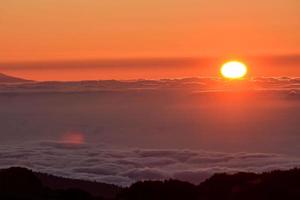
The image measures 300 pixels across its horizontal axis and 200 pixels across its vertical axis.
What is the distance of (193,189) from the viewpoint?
80.2 feet

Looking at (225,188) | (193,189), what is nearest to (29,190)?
(193,189)

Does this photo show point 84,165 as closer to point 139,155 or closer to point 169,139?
point 139,155

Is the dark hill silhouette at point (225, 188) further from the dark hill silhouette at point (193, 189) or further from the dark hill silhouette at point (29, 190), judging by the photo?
the dark hill silhouette at point (29, 190)

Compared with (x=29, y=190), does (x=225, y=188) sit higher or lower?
higher

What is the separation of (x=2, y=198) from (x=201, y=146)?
88949 mm

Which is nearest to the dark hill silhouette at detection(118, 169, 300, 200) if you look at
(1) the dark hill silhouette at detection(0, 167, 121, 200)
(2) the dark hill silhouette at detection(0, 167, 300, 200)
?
(2) the dark hill silhouette at detection(0, 167, 300, 200)

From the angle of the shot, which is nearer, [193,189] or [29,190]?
[193,189]

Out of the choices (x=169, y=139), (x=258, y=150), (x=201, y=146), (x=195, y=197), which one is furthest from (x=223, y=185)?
(x=169, y=139)

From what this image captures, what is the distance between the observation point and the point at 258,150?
99.1 meters

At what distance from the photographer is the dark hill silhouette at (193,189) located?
19.8m

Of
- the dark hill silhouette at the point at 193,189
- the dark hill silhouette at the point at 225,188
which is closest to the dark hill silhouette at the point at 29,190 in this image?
the dark hill silhouette at the point at 193,189

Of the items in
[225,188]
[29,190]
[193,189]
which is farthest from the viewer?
[29,190]

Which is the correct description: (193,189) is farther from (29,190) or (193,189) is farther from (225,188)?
(29,190)

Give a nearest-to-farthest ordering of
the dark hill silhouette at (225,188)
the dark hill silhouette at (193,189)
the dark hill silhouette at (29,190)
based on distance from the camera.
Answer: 1. the dark hill silhouette at (193,189)
2. the dark hill silhouette at (225,188)
3. the dark hill silhouette at (29,190)
